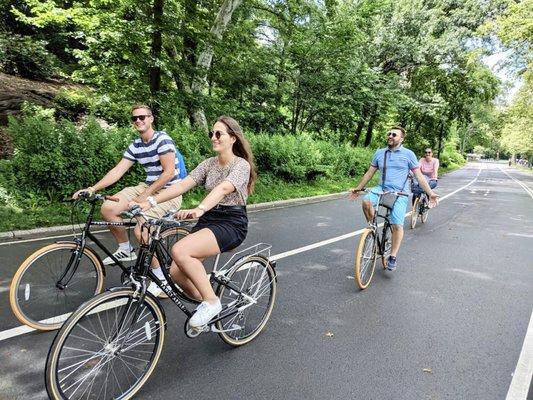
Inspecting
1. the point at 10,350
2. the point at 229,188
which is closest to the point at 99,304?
the point at 229,188

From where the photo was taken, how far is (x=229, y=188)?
3078 mm

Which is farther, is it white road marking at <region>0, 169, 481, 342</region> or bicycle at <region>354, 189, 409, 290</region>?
bicycle at <region>354, 189, 409, 290</region>

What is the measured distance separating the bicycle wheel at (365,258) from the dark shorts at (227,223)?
90.6 inches

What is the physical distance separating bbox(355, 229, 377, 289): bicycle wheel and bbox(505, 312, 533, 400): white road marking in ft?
6.19

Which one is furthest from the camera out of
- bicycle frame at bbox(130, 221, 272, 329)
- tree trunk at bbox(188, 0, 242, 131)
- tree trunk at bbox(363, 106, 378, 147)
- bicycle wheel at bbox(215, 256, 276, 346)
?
tree trunk at bbox(363, 106, 378, 147)

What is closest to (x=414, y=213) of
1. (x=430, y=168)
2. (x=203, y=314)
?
(x=430, y=168)

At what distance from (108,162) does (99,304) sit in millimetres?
7144

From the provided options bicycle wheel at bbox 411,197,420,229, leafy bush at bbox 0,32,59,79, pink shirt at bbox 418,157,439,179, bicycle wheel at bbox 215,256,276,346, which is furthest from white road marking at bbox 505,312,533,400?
leafy bush at bbox 0,32,59,79

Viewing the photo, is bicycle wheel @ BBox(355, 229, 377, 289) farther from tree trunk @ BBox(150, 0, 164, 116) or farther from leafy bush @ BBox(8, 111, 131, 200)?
tree trunk @ BBox(150, 0, 164, 116)

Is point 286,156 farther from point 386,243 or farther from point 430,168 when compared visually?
point 386,243

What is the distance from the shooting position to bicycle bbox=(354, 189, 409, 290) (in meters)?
5.17

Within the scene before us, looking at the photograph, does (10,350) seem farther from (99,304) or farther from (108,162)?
(108,162)

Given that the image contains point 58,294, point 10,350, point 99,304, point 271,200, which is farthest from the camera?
point 271,200

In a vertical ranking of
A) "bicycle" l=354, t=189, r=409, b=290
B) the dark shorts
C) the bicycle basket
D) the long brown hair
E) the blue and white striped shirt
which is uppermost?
the long brown hair
